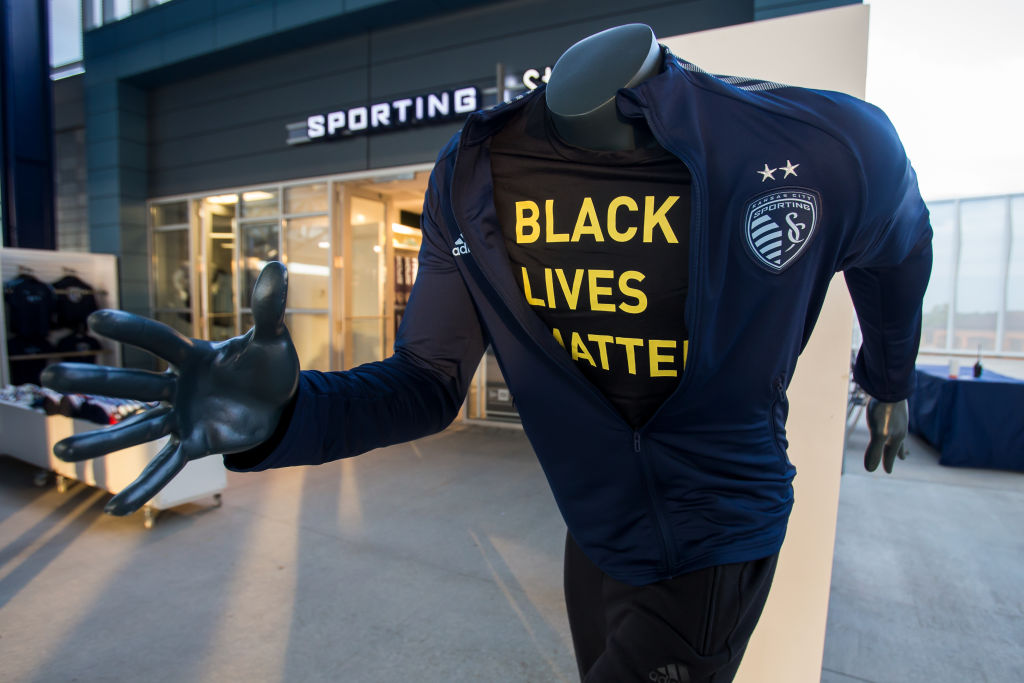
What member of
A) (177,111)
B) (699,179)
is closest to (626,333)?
(699,179)

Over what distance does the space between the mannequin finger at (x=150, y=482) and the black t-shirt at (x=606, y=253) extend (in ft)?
1.72

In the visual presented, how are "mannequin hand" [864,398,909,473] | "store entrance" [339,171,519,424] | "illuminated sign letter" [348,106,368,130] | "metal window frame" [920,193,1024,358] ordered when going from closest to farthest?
"mannequin hand" [864,398,909,473] < "illuminated sign letter" [348,106,368,130] < "store entrance" [339,171,519,424] < "metal window frame" [920,193,1024,358]

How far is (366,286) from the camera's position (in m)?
7.54

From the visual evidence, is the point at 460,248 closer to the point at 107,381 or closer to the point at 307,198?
the point at 107,381

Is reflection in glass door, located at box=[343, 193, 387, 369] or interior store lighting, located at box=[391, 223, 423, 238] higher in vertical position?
interior store lighting, located at box=[391, 223, 423, 238]

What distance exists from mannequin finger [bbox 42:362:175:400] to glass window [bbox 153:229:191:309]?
30.6 ft

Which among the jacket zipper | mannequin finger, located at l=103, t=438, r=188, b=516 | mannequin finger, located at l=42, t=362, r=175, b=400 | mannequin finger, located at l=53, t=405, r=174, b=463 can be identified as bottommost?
the jacket zipper

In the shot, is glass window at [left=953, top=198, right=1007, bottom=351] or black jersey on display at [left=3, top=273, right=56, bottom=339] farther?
glass window at [left=953, top=198, right=1007, bottom=351]

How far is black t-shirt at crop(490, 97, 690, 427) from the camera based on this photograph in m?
0.82

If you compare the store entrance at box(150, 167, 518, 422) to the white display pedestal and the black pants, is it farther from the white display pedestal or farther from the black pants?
the black pants

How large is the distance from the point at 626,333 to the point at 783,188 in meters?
0.29

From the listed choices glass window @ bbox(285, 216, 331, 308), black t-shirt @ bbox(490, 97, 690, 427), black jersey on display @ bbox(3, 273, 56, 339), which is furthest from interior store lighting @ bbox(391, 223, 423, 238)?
black t-shirt @ bbox(490, 97, 690, 427)

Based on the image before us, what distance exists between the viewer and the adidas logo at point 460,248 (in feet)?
3.09

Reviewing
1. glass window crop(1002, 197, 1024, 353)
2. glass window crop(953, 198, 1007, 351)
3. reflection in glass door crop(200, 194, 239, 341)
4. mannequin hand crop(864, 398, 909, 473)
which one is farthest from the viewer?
glass window crop(953, 198, 1007, 351)
